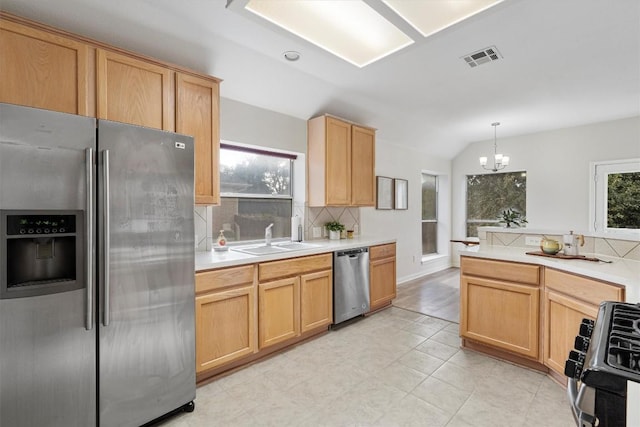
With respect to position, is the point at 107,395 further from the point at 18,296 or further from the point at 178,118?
the point at 178,118

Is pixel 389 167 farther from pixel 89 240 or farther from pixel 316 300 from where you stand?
pixel 89 240

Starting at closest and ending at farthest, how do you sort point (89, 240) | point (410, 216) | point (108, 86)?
1. point (89, 240)
2. point (108, 86)
3. point (410, 216)

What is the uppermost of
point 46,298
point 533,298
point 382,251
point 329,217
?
point 329,217

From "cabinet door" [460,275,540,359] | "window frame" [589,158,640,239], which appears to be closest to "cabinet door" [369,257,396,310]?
"cabinet door" [460,275,540,359]

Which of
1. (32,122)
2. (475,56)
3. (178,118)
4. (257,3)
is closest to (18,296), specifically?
(32,122)

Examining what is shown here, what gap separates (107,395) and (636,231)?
6407 mm

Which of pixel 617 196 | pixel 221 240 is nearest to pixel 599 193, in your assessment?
pixel 617 196

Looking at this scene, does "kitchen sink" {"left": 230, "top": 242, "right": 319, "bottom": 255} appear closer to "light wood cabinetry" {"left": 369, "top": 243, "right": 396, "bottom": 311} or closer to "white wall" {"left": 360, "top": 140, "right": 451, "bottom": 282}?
"light wood cabinetry" {"left": 369, "top": 243, "right": 396, "bottom": 311}

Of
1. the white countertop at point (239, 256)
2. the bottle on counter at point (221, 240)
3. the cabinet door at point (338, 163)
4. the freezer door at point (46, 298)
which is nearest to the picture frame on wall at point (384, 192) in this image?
the cabinet door at point (338, 163)

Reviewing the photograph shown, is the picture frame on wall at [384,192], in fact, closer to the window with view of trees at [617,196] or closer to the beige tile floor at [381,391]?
the beige tile floor at [381,391]

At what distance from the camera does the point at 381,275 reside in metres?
3.88

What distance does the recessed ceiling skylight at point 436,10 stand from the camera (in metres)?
2.09

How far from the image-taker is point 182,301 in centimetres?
195

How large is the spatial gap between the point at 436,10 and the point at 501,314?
8.09 ft
